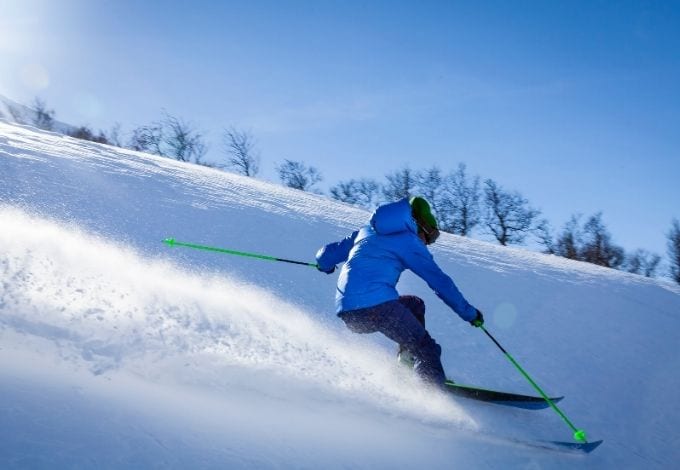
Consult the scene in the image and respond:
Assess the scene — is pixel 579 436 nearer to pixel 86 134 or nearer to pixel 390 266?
pixel 390 266

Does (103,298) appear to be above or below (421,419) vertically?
above

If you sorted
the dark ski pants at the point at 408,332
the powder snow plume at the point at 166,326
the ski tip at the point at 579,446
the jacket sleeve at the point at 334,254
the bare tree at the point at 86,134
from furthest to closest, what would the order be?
the bare tree at the point at 86,134
the jacket sleeve at the point at 334,254
the dark ski pants at the point at 408,332
the ski tip at the point at 579,446
the powder snow plume at the point at 166,326

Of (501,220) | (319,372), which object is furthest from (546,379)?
(501,220)

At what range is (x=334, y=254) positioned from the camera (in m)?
4.44

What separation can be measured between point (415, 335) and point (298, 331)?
1.07 m

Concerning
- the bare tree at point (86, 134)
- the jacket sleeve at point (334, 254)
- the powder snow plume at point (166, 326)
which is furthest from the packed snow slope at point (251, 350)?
the bare tree at point (86, 134)

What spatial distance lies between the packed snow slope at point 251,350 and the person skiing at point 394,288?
0.99 ft

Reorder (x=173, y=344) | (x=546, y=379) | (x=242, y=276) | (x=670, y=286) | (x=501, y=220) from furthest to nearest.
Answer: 1. (x=501, y=220)
2. (x=670, y=286)
3. (x=242, y=276)
4. (x=546, y=379)
5. (x=173, y=344)

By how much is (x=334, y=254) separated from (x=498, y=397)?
1.88 meters

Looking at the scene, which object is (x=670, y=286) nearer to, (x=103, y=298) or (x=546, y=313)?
(x=546, y=313)

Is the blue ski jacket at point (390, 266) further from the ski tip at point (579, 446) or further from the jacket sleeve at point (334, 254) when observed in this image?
the ski tip at point (579, 446)

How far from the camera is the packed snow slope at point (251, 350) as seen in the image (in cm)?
207

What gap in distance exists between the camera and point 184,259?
518cm

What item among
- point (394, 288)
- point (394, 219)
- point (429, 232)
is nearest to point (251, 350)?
point (394, 288)
